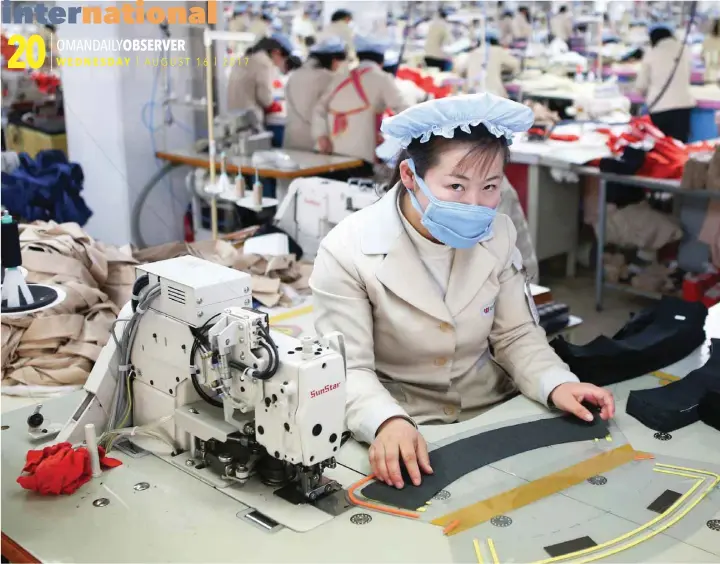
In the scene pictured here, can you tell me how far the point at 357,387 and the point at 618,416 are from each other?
57cm

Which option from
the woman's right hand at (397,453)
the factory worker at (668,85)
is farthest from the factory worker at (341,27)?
the woman's right hand at (397,453)

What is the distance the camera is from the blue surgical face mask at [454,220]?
177cm

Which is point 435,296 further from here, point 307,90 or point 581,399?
point 307,90

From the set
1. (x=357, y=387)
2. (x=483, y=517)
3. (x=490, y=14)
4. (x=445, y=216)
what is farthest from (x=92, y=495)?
(x=490, y=14)

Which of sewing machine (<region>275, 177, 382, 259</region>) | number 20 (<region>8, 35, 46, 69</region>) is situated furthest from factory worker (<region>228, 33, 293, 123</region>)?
number 20 (<region>8, 35, 46, 69</region>)

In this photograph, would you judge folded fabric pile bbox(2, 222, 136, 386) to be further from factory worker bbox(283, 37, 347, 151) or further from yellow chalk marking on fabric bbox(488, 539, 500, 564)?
factory worker bbox(283, 37, 347, 151)

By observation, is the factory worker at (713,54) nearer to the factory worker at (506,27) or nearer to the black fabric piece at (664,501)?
the factory worker at (506,27)

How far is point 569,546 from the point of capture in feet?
4.55

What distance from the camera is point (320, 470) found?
155cm

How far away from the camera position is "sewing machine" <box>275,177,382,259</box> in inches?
136

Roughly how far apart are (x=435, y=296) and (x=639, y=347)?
0.55 m

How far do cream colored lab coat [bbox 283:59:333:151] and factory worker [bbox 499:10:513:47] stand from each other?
300 cm

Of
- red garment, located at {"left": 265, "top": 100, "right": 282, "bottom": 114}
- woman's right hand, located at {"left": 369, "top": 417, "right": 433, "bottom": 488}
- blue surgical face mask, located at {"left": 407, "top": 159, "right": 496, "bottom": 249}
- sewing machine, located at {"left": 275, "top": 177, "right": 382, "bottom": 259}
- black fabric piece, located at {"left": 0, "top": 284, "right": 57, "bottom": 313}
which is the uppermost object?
blue surgical face mask, located at {"left": 407, "top": 159, "right": 496, "bottom": 249}

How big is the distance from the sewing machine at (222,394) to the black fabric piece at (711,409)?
0.80 meters
